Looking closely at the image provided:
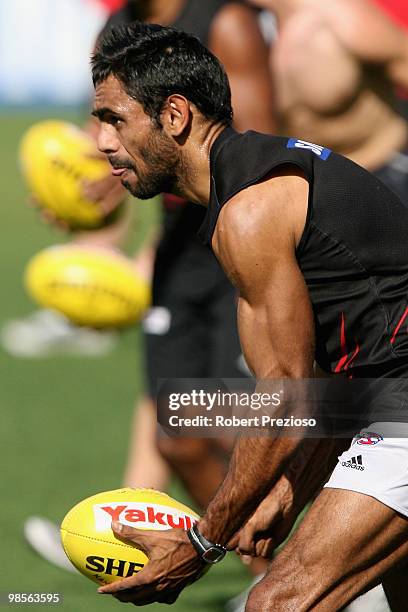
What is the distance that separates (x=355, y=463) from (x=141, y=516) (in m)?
0.74

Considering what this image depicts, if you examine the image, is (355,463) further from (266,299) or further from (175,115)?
(175,115)

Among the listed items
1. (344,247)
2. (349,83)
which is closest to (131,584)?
(344,247)

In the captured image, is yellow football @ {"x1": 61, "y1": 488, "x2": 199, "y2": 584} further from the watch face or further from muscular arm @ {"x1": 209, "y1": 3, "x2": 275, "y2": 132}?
muscular arm @ {"x1": 209, "y1": 3, "x2": 275, "y2": 132}

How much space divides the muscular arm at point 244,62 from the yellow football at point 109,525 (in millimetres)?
2636

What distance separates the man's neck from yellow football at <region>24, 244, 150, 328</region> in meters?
2.72

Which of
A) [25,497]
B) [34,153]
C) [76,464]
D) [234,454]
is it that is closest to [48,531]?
[25,497]

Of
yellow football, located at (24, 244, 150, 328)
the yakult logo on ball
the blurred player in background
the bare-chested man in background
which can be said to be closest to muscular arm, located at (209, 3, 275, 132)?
the blurred player in background

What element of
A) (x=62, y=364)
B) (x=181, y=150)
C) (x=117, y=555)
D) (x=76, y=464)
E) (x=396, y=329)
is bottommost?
(x=62, y=364)

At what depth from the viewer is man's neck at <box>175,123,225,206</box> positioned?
4090 mm

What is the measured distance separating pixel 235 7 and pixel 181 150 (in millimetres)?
2441

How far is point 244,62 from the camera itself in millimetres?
6375

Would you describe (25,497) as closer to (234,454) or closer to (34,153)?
(34,153)

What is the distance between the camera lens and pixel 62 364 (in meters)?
9.96

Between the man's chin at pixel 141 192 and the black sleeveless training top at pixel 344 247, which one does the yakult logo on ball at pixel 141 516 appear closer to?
the black sleeveless training top at pixel 344 247
